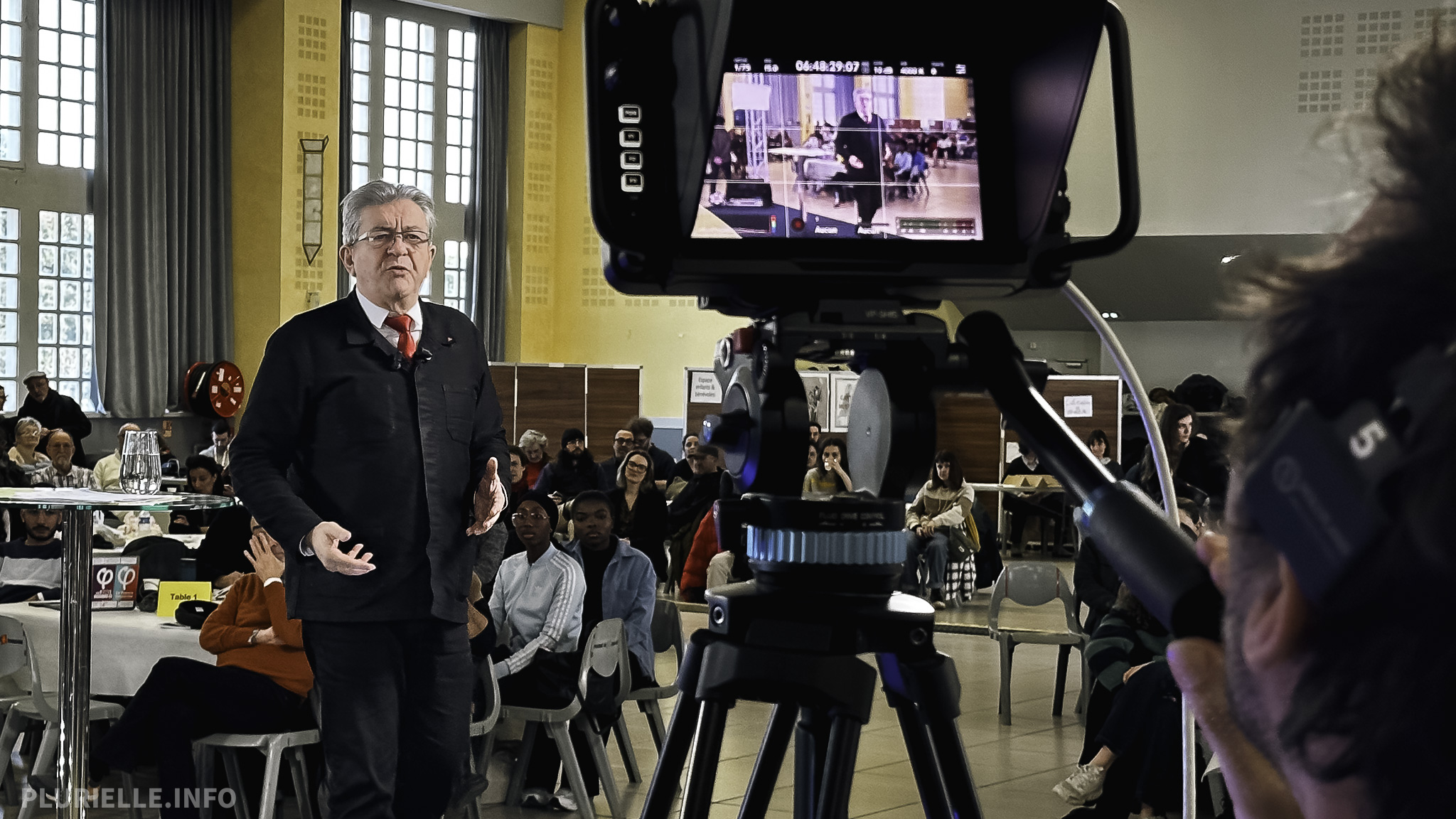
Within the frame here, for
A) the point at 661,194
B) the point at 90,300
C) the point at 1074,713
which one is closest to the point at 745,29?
the point at 661,194

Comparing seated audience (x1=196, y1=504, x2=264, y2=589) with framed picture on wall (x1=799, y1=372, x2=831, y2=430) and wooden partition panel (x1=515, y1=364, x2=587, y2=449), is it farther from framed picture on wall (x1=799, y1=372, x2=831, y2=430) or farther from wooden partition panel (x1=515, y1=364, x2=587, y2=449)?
wooden partition panel (x1=515, y1=364, x2=587, y2=449)

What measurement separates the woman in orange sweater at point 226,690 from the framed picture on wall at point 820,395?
32.3 feet

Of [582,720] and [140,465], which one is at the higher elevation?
[140,465]

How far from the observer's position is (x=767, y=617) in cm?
128

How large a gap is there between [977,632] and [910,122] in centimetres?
781

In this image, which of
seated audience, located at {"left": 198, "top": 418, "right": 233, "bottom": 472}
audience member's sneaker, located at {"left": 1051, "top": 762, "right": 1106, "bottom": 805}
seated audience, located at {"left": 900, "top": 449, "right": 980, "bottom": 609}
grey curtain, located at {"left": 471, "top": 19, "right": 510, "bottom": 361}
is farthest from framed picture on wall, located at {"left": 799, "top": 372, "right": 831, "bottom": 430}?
audience member's sneaker, located at {"left": 1051, "top": 762, "right": 1106, "bottom": 805}

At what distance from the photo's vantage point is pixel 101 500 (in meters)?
2.81

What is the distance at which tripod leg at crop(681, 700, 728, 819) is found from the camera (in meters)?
1.28

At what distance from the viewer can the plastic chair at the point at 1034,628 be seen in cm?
648

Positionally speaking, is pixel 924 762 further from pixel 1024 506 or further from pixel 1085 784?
pixel 1024 506

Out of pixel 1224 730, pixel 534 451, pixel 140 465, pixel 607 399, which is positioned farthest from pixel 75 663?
pixel 607 399

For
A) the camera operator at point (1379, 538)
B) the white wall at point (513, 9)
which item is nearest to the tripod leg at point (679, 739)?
the camera operator at point (1379, 538)

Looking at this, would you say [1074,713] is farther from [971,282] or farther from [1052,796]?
[971,282]

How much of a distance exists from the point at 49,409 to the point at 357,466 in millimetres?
11372
